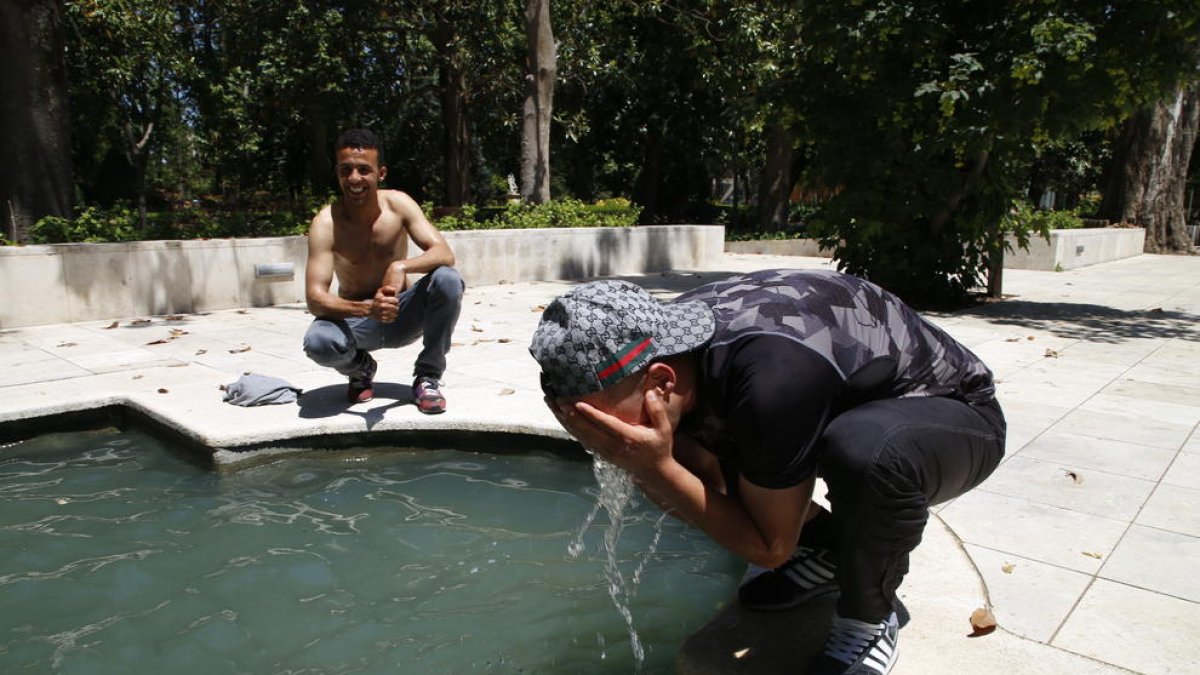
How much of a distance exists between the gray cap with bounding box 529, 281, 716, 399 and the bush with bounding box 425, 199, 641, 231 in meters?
11.0

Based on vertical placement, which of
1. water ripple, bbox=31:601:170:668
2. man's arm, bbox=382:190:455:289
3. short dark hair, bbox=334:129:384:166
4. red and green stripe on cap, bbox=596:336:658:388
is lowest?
water ripple, bbox=31:601:170:668

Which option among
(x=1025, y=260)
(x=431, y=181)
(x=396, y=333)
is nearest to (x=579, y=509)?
(x=396, y=333)

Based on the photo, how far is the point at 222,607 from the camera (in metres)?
2.99

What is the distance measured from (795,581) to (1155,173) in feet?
78.4

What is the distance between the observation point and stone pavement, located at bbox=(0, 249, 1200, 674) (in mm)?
2568

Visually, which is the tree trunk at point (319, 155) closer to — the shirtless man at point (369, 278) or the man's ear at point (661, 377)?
the shirtless man at point (369, 278)

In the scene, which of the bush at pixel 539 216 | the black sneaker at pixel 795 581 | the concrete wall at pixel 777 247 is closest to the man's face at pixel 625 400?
the black sneaker at pixel 795 581

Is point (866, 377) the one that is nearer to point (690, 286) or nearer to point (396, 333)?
point (396, 333)

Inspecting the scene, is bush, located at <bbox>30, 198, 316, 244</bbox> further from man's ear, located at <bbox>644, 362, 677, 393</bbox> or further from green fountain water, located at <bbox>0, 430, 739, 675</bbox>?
man's ear, located at <bbox>644, 362, 677, 393</bbox>

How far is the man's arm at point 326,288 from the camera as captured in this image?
4.50 meters

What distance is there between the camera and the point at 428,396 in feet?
16.0

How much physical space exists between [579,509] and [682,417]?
2044 millimetres

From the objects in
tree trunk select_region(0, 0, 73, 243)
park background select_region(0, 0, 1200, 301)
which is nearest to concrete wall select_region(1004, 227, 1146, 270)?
park background select_region(0, 0, 1200, 301)

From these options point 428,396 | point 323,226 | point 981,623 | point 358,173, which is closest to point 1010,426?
point 981,623
